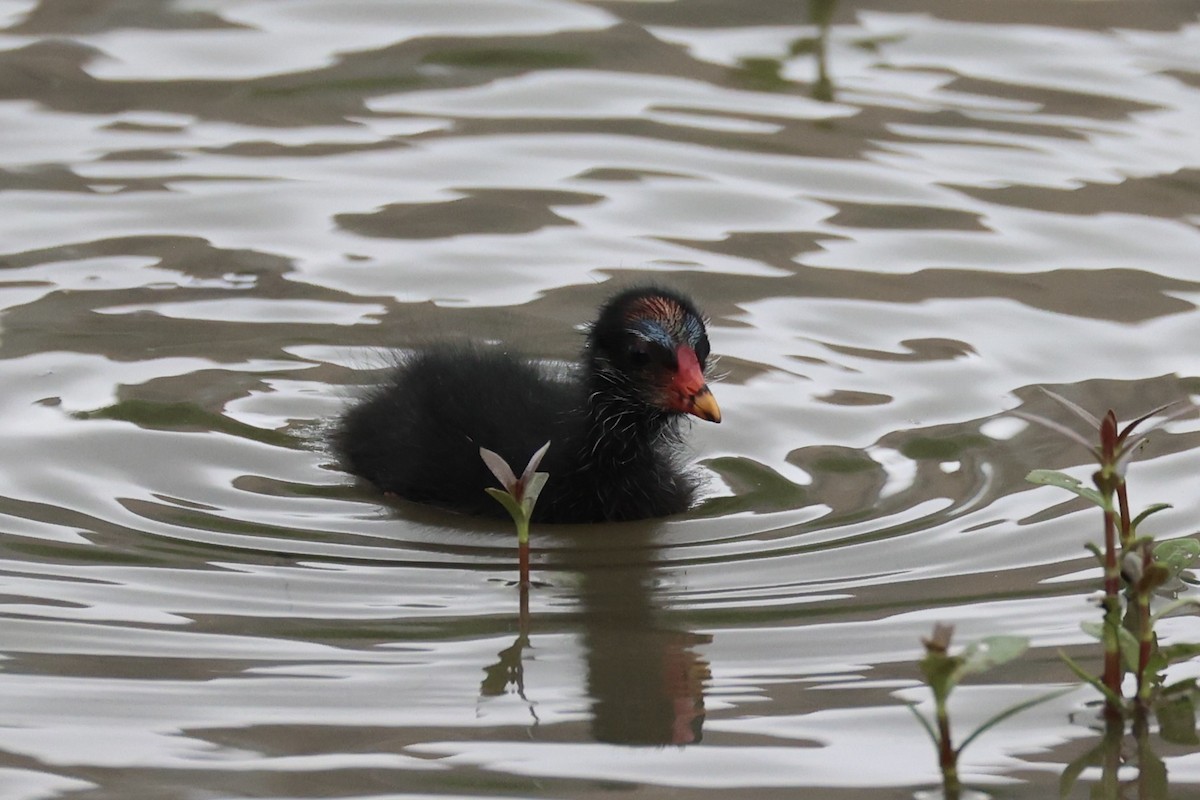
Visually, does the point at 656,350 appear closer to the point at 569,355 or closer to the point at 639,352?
the point at 639,352

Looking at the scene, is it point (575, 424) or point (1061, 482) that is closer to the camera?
point (1061, 482)

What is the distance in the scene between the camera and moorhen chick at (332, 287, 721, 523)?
18.6ft

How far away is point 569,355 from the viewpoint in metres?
6.95

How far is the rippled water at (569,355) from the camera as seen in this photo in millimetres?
4086

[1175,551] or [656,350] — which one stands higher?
[656,350]

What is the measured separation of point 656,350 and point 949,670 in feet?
7.32

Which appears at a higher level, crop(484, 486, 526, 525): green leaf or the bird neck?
the bird neck

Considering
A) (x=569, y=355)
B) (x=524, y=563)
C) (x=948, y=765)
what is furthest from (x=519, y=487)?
(x=569, y=355)

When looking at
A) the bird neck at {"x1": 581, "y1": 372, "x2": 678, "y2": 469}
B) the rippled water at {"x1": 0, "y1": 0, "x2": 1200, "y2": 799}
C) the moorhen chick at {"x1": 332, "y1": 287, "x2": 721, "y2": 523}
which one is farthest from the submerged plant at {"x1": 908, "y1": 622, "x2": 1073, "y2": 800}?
the bird neck at {"x1": 581, "y1": 372, "x2": 678, "y2": 469}

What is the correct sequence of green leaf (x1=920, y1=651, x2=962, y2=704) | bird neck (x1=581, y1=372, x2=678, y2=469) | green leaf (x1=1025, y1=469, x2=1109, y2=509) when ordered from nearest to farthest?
green leaf (x1=920, y1=651, x2=962, y2=704)
green leaf (x1=1025, y1=469, x2=1109, y2=509)
bird neck (x1=581, y1=372, x2=678, y2=469)

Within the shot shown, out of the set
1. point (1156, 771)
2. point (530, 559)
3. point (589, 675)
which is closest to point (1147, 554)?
point (1156, 771)

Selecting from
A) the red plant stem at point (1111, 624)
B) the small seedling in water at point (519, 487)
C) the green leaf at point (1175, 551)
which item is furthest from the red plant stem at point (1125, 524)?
the small seedling in water at point (519, 487)

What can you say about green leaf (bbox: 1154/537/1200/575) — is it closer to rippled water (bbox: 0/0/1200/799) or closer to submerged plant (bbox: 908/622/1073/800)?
rippled water (bbox: 0/0/1200/799)

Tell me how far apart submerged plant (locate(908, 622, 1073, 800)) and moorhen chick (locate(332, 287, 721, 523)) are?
1.90m
